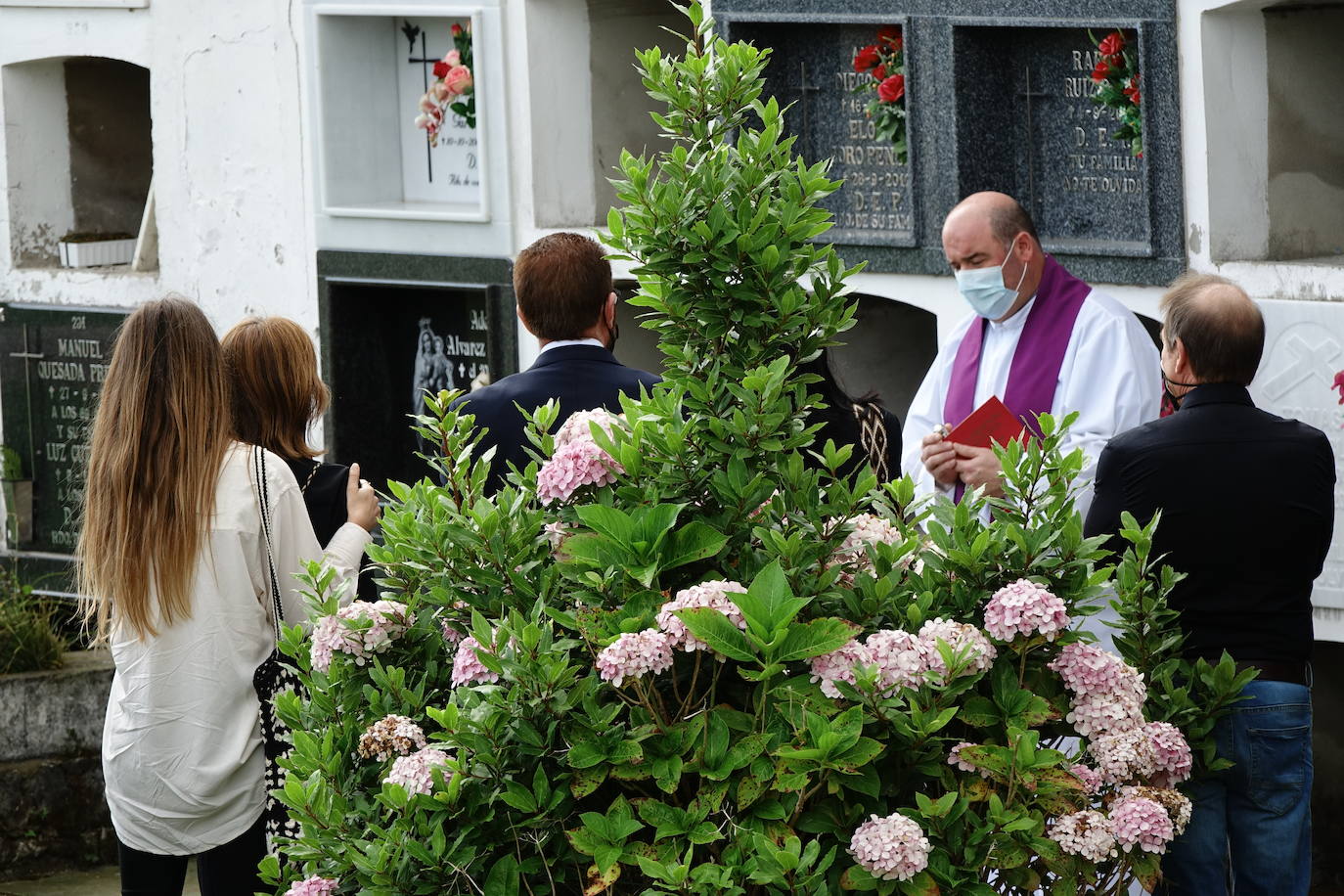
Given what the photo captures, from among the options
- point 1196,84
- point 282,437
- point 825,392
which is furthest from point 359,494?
point 1196,84

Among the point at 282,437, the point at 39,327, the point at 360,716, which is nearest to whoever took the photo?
the point at 360,716

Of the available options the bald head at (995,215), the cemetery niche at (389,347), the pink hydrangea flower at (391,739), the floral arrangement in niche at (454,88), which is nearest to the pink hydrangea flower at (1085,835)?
the pink hydrangea flower at (391,739)

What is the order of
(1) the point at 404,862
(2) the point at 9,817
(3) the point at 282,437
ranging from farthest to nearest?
1. (2) the point at 9,817
2. (3) the point at 282,437
3. (1) the point at 404,862

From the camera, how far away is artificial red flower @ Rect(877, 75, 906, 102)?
18.6ft

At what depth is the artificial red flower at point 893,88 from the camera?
5676mm

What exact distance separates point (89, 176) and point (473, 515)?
255 inches

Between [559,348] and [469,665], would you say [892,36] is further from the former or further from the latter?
[469,665]

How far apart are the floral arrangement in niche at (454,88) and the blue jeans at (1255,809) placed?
14.1 ft

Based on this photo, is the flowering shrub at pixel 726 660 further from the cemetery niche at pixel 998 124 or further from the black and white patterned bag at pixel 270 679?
the cemetery niche at pixel 998 124

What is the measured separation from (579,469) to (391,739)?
407 millimetres

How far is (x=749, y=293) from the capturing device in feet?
7.99

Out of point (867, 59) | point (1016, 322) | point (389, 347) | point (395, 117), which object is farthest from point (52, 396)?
point (1016, 322)

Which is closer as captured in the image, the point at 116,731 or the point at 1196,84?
the point at 116,731

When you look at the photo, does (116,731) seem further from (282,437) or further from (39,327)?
(39,327)
